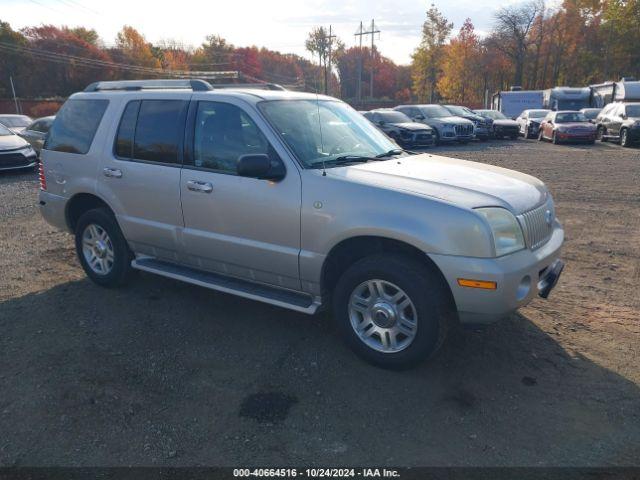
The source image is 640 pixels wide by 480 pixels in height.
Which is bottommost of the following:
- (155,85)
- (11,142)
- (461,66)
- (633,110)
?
(11,142)

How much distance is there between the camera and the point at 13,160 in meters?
13.8

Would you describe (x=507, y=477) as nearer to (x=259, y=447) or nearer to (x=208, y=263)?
(x=259, y=447)

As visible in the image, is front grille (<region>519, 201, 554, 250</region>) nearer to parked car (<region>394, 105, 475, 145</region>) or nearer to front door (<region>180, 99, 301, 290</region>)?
front door (<region>180, 99, 301, 290</region>)

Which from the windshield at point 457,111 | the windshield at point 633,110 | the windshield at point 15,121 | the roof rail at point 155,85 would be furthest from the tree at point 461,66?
the roof rail at point 155,85

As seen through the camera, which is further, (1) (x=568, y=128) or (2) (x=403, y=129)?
(1) (x=568, y=128)

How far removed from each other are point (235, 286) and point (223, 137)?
4.15 ft

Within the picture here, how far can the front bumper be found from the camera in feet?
11.0


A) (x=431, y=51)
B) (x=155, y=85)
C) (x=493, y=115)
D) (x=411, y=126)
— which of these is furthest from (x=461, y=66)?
(x=155, y=85)

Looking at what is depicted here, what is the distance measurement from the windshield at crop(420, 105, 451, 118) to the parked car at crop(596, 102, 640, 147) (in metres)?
6.40

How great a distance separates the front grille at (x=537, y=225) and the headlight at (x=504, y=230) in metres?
0.09

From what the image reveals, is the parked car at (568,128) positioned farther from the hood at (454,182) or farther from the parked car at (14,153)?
the hood at (454,182)

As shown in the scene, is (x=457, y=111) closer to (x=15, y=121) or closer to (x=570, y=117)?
(x=570, y=117)

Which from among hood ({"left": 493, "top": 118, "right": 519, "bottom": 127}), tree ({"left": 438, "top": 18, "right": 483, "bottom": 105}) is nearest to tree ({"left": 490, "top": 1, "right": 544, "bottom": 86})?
tree ({"left": 438, "top": 18, "right": 483, "bottom": 105})

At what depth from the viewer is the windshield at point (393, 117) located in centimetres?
2069
